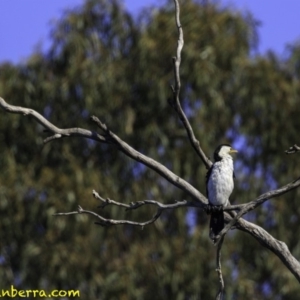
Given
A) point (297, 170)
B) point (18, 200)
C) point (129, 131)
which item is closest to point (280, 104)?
point (297, 170)

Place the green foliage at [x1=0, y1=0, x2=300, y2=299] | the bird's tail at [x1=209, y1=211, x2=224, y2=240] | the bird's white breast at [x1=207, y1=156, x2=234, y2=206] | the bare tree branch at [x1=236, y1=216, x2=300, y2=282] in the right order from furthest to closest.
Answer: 1. the green foliage at [x1=0, y1=0, x2=300, y2=299]
2. the bird's white breast at [x1=207, y1=156, x2=234, y2=206]
3. the bird's tail at [x1=209, y1=211, x2=224, y2=240]
4. the bare tree branch at [x1=236, y1=216, x2=300, y2=282]

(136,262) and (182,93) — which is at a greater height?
(182,93)

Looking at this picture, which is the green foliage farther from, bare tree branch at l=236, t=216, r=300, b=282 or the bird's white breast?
bare tree branch at l=236, t=216, r=300, b=282

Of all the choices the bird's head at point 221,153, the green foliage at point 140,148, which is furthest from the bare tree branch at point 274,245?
the green foliage at point 140,148

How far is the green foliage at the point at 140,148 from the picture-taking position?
14336 millimetres

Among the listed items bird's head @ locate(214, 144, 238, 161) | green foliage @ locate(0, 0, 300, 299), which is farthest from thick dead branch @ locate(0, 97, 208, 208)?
green foliage @ locate(0, 0, 300, 299)

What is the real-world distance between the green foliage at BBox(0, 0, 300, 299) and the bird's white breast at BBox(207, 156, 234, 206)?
6.65 m

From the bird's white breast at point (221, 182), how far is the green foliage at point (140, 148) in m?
6.65

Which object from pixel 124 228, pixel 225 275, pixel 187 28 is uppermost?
pixel 187 28

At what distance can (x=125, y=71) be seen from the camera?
49.7ft

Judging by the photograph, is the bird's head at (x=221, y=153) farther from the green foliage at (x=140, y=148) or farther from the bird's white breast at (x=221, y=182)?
the green foliage at (x=140, y=148)

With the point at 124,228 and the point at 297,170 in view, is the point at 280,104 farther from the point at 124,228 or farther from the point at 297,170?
the point at 124,228

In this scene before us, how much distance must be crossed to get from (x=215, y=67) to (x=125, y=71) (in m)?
1.12

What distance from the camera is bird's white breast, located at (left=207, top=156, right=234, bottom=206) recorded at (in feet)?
23.5
